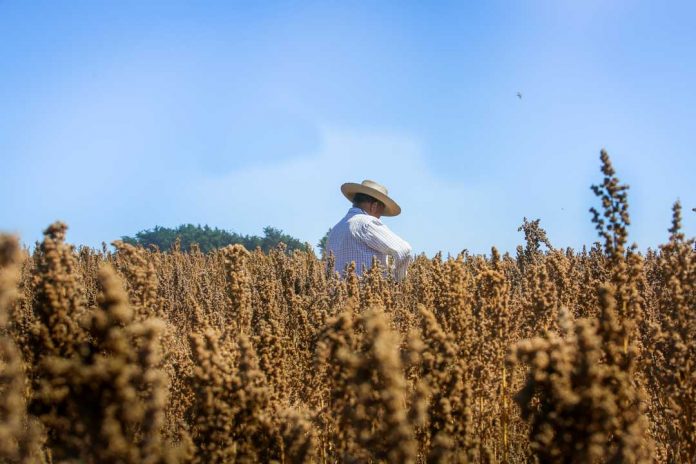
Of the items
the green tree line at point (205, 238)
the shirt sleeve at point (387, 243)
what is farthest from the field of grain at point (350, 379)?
the green tree line at point (205, 238)

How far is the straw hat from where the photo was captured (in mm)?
9367

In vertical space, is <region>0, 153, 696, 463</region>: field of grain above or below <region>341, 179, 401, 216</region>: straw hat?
below

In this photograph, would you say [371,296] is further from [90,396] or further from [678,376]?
[90,396]

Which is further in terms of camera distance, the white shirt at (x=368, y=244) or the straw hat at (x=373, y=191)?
the straw hat at (x=373, y=191)

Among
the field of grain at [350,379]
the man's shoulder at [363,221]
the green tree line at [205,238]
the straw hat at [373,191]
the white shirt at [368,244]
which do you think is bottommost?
the field of grain at [350,379]

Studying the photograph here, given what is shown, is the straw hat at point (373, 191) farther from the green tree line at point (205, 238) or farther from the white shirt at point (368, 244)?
the green tree line at point (205, 238)

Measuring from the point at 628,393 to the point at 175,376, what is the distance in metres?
2.50

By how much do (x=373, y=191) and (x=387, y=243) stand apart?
116 centimetres

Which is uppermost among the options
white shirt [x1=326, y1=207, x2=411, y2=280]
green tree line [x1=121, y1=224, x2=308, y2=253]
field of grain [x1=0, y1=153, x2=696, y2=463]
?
green tree line [x1=121, y1=224, x2=308, y2=253]

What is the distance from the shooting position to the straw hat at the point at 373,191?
30.7 ft

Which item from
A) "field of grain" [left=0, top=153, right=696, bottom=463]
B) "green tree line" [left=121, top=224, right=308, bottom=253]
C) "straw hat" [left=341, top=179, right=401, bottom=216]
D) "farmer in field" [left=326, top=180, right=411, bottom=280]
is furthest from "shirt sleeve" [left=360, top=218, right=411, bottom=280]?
"green tree line" [left=121, top=224, right=308, bottom=253]

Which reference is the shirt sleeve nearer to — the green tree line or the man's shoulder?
the man's shoulder

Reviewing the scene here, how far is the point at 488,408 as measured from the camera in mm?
2758

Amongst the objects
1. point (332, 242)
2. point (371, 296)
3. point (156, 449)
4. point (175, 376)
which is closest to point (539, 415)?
point (156, 449)
